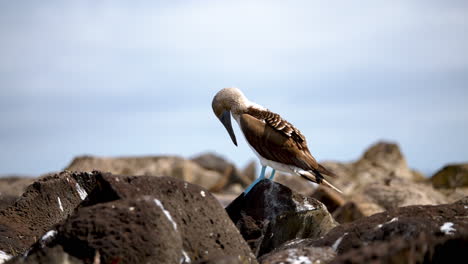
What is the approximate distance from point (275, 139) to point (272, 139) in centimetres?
4

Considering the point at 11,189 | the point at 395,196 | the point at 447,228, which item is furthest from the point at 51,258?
the point at 11,189

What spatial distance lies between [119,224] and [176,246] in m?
0.59

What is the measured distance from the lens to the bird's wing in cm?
962

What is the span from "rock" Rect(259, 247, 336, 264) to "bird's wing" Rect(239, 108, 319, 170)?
8.16 ft

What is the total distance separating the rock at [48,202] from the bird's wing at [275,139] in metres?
2.33

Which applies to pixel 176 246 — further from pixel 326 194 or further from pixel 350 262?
pixel 326 194

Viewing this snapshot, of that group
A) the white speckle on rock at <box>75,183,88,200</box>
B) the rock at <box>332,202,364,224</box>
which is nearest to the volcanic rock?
the white speckle on rock at <box>75,183,88,200</box>

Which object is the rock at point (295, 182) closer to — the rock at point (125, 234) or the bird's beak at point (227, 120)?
the bird's beak at point (227, 120)

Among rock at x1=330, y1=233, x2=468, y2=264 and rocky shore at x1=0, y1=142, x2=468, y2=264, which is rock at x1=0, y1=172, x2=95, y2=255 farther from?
rock at x1=330, y1=233, x2=468, y2=264

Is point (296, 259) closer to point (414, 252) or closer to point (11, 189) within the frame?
point (414, 252)

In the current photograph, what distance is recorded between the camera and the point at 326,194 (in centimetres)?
1716

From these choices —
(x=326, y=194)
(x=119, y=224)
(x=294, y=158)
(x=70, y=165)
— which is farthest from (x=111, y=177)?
(x=70, y=165)

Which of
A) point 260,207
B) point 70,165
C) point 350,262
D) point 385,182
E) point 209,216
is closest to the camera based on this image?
point 350,262

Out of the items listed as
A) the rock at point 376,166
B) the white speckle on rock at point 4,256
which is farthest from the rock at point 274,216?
the rock at point 376,166
